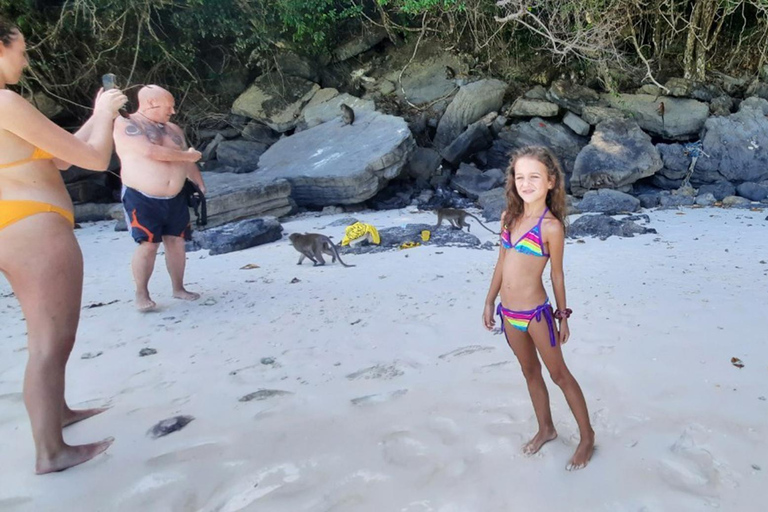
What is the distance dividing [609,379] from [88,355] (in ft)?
9.90

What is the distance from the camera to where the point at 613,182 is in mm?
9273

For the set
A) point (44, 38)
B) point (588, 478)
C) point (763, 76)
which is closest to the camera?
point (588, 478)

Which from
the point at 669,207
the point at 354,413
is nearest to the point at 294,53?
the point at 669,207

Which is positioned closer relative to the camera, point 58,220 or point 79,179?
point 58,220

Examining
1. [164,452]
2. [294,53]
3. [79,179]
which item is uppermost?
[294,53]

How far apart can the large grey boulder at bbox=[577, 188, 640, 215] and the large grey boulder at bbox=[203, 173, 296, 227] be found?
4662mm

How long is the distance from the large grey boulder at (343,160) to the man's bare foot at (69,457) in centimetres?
706

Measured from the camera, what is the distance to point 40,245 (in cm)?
209

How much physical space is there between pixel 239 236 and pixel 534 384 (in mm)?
4934

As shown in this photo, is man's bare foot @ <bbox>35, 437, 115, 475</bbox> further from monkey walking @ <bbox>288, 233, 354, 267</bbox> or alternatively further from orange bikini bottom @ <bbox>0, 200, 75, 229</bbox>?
monkey walking @ <bbox>288, 233, 354, 267</bbox>

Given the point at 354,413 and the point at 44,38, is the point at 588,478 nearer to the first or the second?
the point at 354,413

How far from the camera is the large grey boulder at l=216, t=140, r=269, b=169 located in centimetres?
1161

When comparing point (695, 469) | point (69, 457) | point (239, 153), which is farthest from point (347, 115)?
point (695, 469)

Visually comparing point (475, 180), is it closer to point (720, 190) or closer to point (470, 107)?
point (470, 107)
